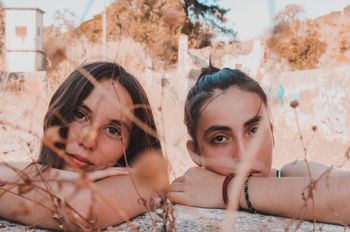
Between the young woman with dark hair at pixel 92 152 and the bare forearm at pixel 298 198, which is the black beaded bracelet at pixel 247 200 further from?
the young woman with dark hair at pixel 92 152

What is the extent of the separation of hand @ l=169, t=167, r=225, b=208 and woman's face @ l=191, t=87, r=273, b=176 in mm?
36

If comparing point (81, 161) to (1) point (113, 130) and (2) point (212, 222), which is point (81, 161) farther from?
(2) point (212, 222)

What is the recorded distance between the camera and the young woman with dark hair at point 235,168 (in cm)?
130

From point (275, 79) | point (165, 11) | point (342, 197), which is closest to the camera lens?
point (275, 79)

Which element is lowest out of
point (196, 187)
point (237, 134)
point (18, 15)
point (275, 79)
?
point (196, 187)

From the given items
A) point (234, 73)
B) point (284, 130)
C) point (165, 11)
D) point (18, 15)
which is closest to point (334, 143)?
point (284, 130)

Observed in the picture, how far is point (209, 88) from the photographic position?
1778 millimetres

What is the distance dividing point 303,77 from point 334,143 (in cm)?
193

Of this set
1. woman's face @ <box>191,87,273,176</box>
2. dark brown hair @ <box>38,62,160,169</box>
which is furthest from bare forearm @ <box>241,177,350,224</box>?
dark brown hair @ <box>38,62,160,169</box>

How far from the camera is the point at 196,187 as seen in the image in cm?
143

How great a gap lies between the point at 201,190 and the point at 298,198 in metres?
0.26

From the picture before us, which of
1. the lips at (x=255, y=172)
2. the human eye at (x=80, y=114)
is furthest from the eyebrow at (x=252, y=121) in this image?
the human eye at (x=80, y=114)

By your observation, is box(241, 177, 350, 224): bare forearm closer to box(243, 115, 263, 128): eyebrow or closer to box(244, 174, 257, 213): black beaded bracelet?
box(244, 174, 257, 213): black beaded bracelet

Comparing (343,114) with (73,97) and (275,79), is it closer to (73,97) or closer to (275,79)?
(73,97)
